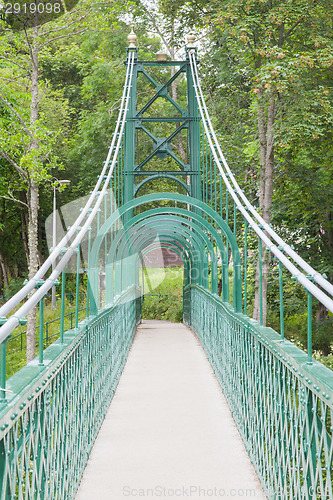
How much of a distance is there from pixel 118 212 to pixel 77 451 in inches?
163

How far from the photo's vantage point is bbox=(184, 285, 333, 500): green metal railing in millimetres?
2590

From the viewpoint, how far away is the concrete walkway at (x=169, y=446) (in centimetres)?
407

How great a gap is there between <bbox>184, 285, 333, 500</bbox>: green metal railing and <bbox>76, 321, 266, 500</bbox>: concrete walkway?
18cm

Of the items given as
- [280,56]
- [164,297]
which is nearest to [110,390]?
[280,56]

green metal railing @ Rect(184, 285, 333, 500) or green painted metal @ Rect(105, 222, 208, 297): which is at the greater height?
green painted metal @ Rect(105, 222, 208, 297)

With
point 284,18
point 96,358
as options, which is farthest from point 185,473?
point 284,18

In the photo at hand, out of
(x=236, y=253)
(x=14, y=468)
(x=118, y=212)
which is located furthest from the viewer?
(x=118, y=212)

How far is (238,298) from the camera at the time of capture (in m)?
6.09

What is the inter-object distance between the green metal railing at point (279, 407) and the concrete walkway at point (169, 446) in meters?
0.18

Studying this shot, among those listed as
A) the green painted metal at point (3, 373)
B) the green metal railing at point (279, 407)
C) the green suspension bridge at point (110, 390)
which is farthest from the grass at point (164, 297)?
the green painted metal at point (3, 373)

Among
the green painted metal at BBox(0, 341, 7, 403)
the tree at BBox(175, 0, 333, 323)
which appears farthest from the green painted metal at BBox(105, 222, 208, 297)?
the green painted metal at BBox(0, 341, 7, 403)

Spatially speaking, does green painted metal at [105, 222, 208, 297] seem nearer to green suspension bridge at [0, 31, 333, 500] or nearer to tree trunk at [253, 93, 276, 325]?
green suspension bridge at [0, 31, 333, 500]

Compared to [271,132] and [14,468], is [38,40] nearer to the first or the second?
[271,132]

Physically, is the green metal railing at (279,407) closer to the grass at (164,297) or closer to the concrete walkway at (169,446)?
the concrete walkway at (169,446)
